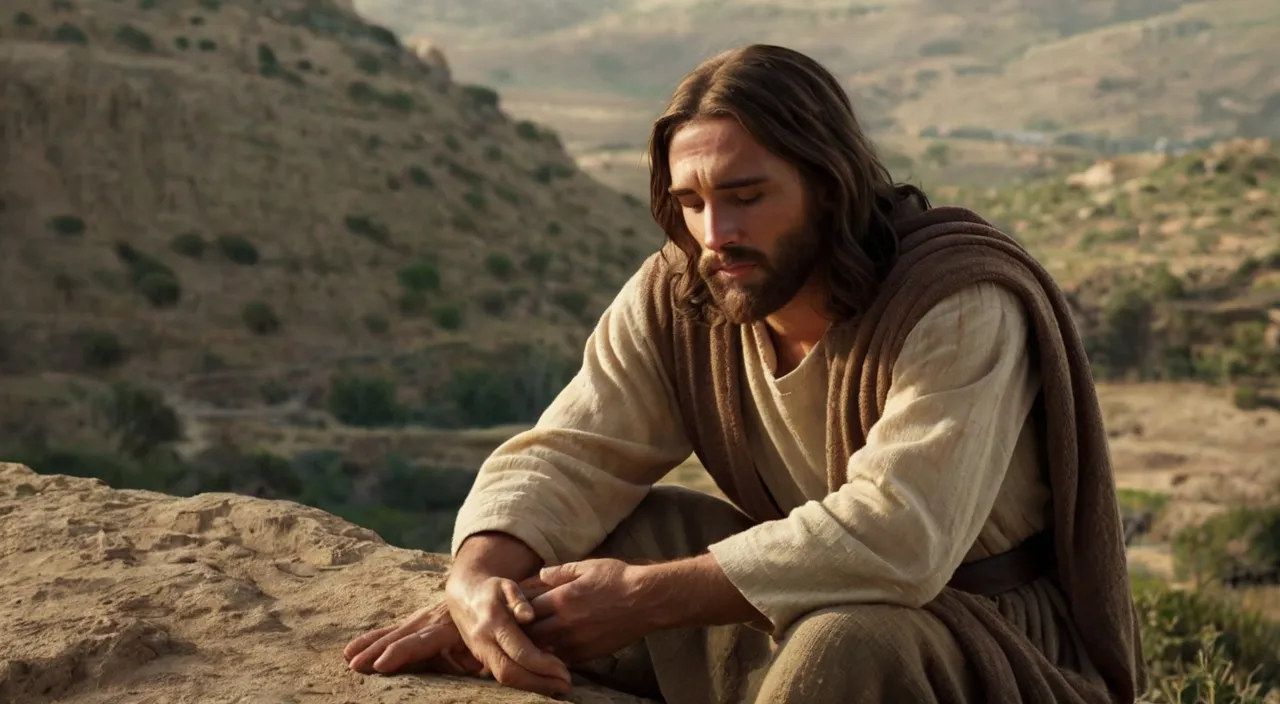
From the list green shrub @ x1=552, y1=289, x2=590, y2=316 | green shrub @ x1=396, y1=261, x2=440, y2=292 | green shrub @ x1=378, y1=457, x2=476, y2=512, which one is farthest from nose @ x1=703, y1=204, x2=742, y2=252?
green shrub @ x1=552, y1=289, x2=590, y2=316

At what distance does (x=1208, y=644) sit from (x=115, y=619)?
12.2ft

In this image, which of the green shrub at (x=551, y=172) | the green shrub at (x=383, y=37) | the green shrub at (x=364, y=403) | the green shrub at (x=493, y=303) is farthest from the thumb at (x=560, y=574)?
the green shrub at (x=383, y=37)

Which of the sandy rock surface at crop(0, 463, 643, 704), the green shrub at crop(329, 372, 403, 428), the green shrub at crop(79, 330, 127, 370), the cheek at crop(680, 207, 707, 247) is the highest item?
the cheek at crop(680, 207, 707, 247)

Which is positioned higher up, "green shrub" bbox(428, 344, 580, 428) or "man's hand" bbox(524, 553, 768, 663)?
"man's hand" bbox(524, 553, 768, 663)

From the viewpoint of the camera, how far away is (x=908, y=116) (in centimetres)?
9394

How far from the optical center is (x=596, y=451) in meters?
3.01

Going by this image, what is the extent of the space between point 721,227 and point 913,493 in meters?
0.55

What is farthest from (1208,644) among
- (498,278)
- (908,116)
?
(908,116)

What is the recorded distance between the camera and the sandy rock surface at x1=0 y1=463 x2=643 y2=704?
2805 mm

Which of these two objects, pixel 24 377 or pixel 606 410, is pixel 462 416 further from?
pixel 606 410

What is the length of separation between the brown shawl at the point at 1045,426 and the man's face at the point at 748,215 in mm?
148

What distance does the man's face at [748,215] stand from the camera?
8.59 feet

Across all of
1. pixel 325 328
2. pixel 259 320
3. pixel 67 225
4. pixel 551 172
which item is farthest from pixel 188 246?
pixel 551 172

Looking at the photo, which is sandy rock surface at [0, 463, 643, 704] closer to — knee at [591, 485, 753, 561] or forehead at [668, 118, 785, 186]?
knee at [591, 485, 753, 561]
